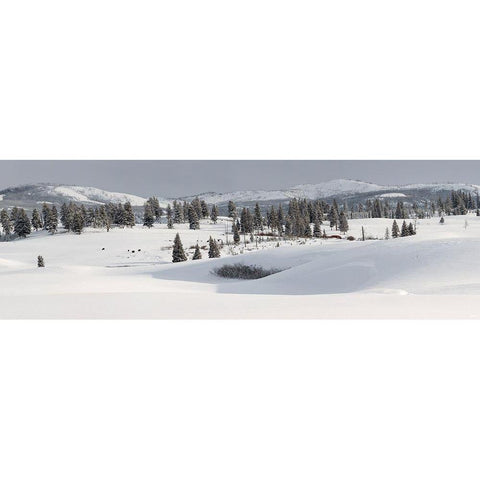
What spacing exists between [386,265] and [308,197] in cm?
299

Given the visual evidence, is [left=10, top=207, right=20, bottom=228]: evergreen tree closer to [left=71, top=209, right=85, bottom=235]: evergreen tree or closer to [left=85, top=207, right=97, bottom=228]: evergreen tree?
[left=71, top=209, right=85, bottom=235]: evergreen tree

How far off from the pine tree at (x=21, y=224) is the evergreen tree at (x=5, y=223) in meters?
0.11

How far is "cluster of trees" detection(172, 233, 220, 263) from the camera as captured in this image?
15.8 metres

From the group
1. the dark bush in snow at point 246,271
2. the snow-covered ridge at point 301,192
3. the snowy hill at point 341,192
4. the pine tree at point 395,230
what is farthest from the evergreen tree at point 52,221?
the pine tree at point 395,230

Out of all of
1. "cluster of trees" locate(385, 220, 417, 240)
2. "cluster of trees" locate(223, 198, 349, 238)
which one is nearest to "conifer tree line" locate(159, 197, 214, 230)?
"cluster of trees" locate(223, 198, 349, 238)

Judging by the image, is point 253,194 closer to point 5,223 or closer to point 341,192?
point 341,192

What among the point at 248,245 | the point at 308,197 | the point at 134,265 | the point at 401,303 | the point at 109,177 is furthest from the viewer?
the point at 248,245

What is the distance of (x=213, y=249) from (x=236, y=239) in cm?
112

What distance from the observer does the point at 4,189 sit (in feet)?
31.8

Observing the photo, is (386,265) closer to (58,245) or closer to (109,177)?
(109,177)

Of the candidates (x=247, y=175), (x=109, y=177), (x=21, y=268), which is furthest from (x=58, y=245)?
(x=247, y=175)

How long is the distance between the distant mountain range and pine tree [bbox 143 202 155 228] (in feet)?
0.74

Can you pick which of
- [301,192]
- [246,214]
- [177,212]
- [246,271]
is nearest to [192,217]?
[177,212]

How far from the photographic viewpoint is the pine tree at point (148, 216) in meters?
12.4
